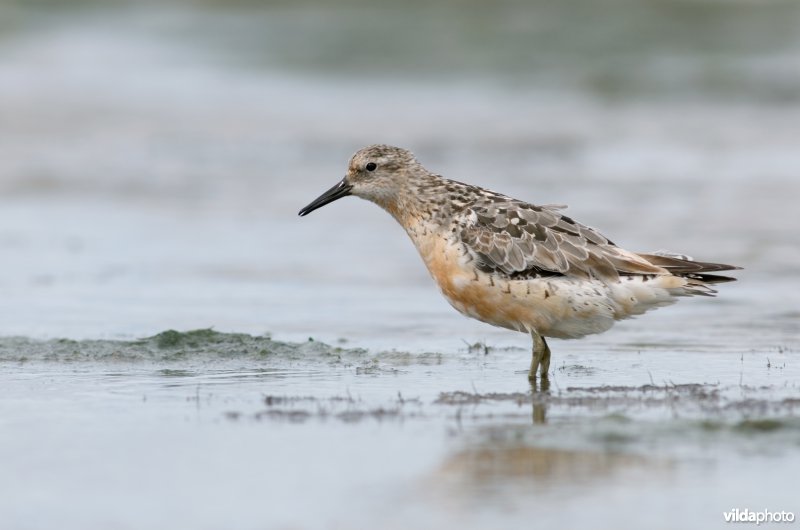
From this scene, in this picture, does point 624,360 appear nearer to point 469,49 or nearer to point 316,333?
point 316,333

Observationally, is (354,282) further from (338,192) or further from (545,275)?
(545,275)

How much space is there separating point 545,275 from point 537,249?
0.19 meters

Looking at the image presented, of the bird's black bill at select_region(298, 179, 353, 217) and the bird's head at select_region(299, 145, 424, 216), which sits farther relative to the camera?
the bird's black bill at select_region(298, 179, 353, 217)

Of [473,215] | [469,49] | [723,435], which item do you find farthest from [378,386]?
[469,49]

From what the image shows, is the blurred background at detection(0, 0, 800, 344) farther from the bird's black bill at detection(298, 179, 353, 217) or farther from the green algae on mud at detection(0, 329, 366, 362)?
the bird's black bill at detection(298, 179, 353, 217)

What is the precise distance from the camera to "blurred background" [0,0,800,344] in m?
13.3

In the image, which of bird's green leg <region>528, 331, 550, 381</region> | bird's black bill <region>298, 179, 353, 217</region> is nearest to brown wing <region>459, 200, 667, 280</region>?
bird's green leg <region>528, 331, 550, 381</region>

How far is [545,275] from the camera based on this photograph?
9.16 metres

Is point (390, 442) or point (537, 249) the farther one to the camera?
point (537, 249)

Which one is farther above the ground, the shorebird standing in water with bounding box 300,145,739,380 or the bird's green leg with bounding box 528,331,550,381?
the shorebird standing in water with bounding box 300,145,739,380

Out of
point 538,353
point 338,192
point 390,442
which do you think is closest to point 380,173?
point 338,192

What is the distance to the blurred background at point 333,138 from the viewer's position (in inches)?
523

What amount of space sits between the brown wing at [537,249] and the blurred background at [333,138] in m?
2.00

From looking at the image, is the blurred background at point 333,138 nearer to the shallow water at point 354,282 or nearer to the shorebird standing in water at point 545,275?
the shallow water at point 354,282
